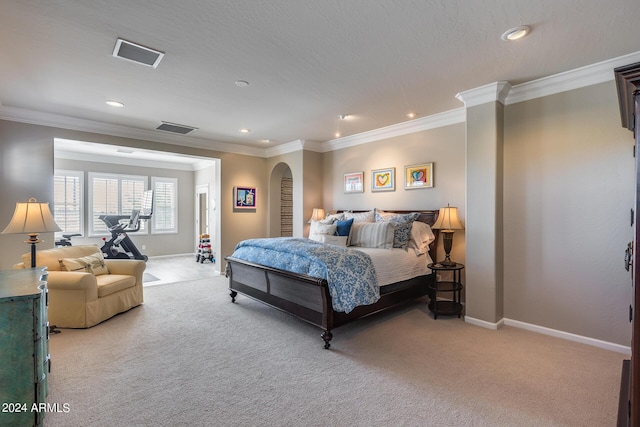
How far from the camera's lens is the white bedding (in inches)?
137

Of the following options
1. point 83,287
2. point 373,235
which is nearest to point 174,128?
point 83,287

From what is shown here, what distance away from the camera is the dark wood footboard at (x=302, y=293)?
9.70ft

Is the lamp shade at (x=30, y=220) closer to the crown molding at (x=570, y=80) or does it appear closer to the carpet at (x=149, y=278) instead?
the carpet at (x=149, y=278)

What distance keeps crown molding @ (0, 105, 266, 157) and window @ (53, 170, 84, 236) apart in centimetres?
307

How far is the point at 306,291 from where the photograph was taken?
312 centimetres

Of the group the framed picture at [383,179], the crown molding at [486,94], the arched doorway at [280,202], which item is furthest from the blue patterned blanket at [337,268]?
the arched doorway at [280,202]

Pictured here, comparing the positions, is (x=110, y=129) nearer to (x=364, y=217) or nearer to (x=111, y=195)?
(x=111, y=195)

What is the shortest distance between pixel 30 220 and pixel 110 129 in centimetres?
261

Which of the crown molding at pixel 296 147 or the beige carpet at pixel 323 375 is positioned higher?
the crown molding at pixel 296 147

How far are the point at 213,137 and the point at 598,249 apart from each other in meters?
5.67

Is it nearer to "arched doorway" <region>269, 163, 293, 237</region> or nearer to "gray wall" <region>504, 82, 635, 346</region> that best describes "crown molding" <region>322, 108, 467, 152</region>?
"gray wall" <region>504, 82, 635, 346</region>

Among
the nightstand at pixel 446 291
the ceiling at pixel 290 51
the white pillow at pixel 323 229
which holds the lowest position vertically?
the nightstand at pixel 446 291

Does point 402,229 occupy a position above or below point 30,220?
below

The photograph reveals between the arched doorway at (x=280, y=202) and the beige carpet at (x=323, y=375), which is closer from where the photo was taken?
the beige carpet at (x=323, y=375)
